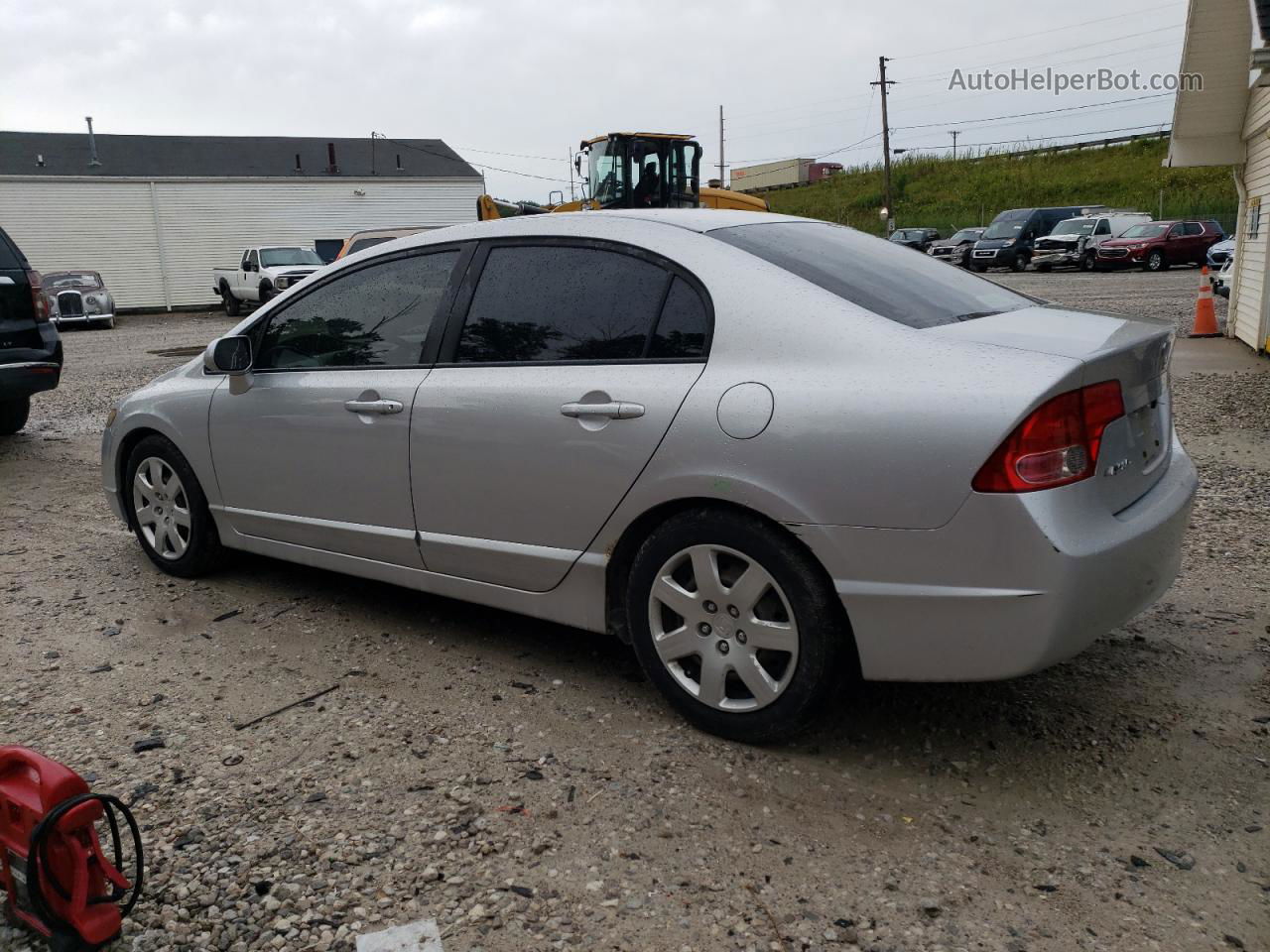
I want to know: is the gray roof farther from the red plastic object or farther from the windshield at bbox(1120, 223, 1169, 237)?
the red plastic object

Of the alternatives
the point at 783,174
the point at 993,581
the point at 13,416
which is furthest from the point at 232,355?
the point at 783,174

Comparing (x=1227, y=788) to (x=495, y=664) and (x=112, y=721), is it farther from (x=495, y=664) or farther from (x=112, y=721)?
(x=112, y=721)

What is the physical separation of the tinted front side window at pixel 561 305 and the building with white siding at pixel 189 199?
3487 cm

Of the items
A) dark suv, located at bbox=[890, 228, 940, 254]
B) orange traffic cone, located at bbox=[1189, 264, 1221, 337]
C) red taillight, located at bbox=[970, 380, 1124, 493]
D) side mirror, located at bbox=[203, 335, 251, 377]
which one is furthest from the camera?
dark suv, located at bbox=[890, 228, 940, 254]

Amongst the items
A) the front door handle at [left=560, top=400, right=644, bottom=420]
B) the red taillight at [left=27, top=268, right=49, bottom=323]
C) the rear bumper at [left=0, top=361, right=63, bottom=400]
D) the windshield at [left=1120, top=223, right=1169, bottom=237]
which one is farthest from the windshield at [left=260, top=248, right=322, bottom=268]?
the front door handle at [left=560, top=400, right=644, bottom=420]

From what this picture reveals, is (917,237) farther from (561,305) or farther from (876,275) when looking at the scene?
(561,305)

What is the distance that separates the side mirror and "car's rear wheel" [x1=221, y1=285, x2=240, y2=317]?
27.2 metres

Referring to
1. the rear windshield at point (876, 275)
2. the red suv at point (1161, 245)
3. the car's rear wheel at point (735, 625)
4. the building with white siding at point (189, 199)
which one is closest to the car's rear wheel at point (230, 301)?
the building with white siding at point (189, 199)

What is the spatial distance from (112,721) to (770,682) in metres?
2.20

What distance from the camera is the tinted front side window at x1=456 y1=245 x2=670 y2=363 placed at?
11.3ft

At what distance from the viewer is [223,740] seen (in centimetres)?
339

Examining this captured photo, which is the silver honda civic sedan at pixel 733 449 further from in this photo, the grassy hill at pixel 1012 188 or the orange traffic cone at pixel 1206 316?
the grassy hill at pixel 1012 188

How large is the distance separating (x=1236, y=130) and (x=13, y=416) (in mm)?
14070

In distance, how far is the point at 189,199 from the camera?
3653 cm
